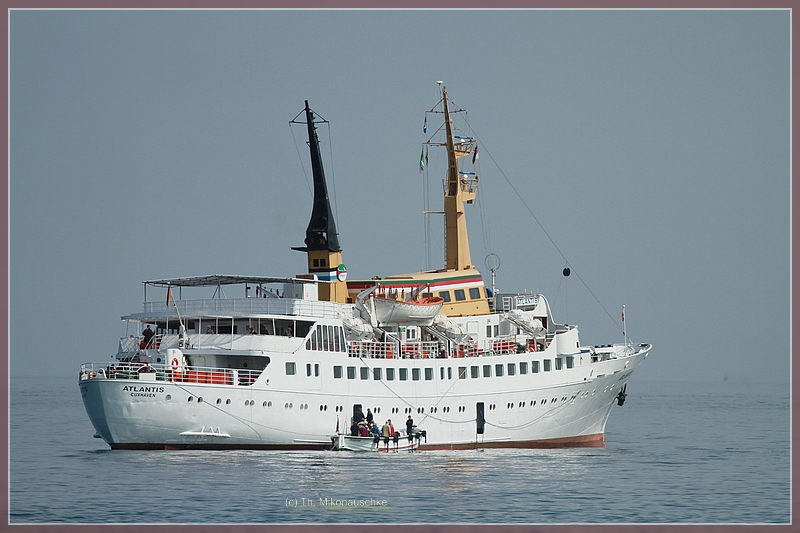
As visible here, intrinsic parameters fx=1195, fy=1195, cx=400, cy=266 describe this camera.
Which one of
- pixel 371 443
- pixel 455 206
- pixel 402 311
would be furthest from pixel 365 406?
pixel 455 206

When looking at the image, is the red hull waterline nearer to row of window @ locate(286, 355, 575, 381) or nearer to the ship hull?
the ship hull

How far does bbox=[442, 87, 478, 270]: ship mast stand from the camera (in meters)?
52.8

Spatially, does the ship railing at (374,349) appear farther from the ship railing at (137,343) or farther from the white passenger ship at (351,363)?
the ship railing at (137,343)

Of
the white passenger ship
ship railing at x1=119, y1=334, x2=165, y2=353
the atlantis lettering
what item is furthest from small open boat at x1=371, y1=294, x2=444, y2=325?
the atlantis lettering

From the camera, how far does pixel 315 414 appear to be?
4197 centimetres

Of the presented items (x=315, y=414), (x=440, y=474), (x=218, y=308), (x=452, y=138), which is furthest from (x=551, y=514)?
(x=452, y=138)

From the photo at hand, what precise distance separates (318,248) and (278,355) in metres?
7.70

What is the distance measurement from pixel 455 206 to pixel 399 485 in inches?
828

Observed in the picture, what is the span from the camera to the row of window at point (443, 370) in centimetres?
4266

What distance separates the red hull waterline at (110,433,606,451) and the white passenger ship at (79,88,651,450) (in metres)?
0.07

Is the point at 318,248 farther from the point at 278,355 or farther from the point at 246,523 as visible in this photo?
the point at 246,523

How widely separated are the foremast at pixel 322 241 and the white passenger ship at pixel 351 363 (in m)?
0.07

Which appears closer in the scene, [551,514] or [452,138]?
[551,514]

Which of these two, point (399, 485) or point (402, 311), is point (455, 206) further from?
point (399, 485)
